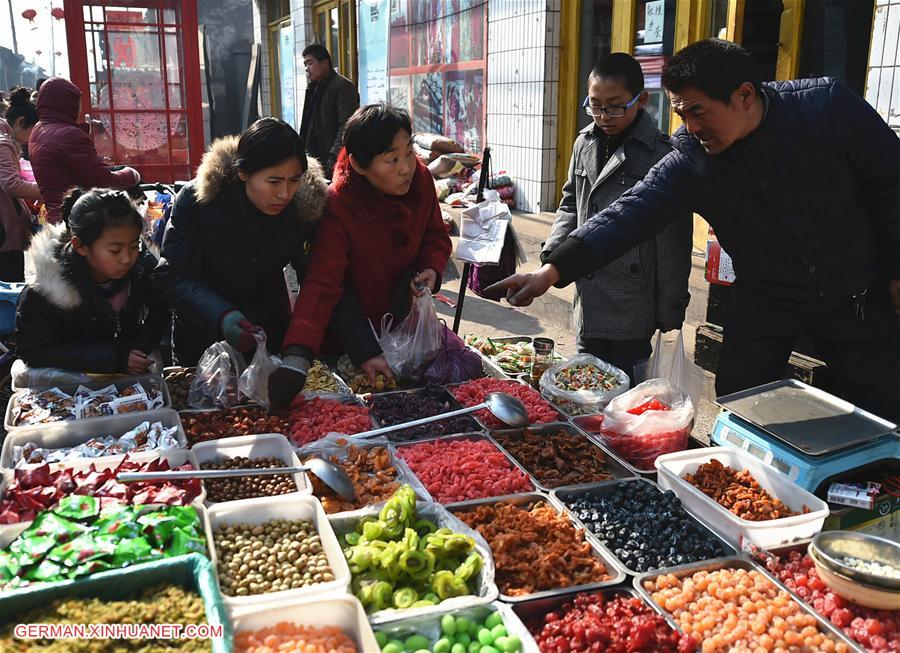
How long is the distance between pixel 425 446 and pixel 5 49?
34.5 meters

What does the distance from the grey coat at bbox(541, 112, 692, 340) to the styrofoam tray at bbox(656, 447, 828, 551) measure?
1.18 metres

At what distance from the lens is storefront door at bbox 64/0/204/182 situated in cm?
873

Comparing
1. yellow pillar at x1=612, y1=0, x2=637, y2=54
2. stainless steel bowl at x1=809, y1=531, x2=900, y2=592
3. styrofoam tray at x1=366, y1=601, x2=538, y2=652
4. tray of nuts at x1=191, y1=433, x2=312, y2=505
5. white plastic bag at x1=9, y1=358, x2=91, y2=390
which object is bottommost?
styrofoam tray at x1=366, y1=601, x2=538, y2=652

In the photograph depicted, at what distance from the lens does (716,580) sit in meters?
1.85

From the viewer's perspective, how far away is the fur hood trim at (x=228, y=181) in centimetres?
284

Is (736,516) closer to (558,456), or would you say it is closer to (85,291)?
(558,456)

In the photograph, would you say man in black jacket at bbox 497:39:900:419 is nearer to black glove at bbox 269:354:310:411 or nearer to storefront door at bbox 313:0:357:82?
black glove at bbox 269:354:310:411

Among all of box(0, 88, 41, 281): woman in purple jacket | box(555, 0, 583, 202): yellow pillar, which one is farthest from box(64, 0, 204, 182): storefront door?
box(555, 0, 583, 202): yellow pillar

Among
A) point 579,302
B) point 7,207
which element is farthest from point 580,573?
point 7,207

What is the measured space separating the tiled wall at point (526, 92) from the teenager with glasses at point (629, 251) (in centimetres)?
355

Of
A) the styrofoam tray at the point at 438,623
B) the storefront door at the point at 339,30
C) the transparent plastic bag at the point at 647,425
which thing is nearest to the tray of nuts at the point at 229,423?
the styrofoam tray at the point at 438,623

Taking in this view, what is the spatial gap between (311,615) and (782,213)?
1972 millimetres

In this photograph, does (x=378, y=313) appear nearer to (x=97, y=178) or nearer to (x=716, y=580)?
(x=716, y=580)

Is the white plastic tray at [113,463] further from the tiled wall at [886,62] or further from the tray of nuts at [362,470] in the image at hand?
the tiled wall at [886,62]
